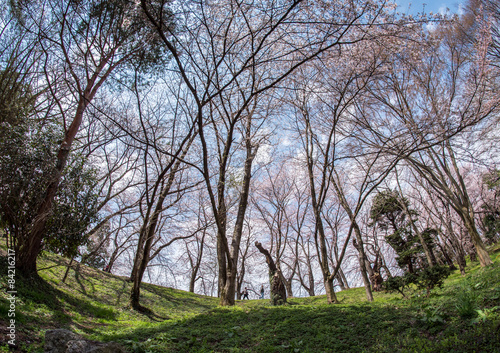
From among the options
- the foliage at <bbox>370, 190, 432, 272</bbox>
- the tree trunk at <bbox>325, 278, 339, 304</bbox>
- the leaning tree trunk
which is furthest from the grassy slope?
the foliage at <bbox>370, 190, 432, 272</bbox>

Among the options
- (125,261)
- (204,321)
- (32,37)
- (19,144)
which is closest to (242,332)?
(204,321)

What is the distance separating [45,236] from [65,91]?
5.18m

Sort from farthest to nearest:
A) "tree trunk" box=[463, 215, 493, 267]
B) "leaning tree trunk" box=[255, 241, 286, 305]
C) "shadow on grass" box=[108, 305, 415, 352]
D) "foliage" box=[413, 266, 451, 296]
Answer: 1. "tree trunk" box=[463, 215, 493, 267]
2. "leaning tree trunk" box=[255, 241, 286, 305]
3. "foliage" box=[413, 266, 451, 296]
4. "shadow on grass" box=[108, 305, 415, 352]

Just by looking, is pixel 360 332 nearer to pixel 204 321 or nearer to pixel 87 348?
→ pixel 204 321

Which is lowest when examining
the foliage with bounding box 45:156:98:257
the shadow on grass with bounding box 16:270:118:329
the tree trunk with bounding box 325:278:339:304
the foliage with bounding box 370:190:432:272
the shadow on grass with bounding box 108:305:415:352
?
the shadow on grass with bounding box 108:305:415:352

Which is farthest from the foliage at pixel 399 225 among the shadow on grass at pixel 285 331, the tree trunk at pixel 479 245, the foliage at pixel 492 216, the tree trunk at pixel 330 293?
the shadow on grass at pixel 285 331

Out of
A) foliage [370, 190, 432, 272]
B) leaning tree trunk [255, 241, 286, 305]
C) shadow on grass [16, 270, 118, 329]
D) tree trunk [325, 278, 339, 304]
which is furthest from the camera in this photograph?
foliage [370, 190, 432, 272]

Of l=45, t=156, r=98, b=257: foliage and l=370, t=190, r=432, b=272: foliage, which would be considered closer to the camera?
l=45, t=156, r=98, b=257: foliage

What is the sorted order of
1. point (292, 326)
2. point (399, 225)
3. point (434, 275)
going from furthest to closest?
point (399, 225), point (434, 275), point (292, 326)

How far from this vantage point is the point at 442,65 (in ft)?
29.4

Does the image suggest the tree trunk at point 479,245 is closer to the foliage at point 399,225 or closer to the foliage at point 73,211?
the foliage at point 399,225

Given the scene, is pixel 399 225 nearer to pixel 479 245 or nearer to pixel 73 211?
pixel 479 245

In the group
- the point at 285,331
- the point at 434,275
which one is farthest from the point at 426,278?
the point at 285,331

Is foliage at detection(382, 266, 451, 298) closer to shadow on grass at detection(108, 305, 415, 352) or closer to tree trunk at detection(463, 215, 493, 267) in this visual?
shadow on grass at detection(108, 305, 415, 352)
